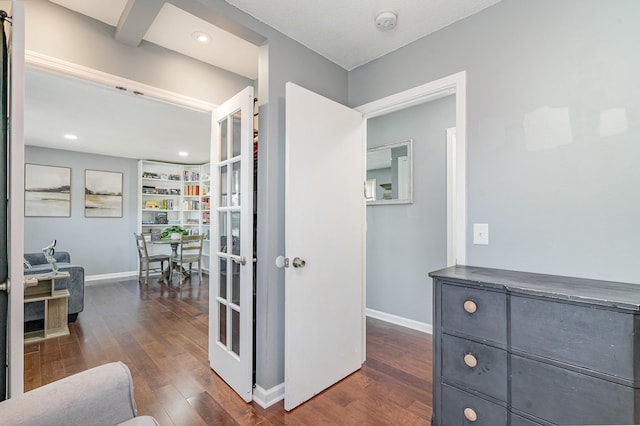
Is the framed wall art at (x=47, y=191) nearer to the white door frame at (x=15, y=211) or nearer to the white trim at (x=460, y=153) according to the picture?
the white door frame at (x=15, y=211)

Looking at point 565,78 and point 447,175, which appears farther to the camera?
point 447,175

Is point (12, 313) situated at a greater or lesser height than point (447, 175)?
lesser

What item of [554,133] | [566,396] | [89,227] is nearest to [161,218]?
[89,227]

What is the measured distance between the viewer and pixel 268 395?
193cm

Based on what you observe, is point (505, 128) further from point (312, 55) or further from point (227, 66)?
point (227, 66)

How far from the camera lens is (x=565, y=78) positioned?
1500mm

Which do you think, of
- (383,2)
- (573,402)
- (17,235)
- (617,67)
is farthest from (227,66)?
(573,402)

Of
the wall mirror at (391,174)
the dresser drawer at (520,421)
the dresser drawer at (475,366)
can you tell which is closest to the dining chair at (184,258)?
the wall mirror at (391,174)

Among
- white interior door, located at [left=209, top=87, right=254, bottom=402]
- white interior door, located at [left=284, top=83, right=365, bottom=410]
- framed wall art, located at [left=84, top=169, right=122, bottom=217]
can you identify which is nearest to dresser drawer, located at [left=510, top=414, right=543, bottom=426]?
white interior door, located at [left=284, top=83, right=365, bottom=410]

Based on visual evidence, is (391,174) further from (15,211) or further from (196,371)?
(15,211)

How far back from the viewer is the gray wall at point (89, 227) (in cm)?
526

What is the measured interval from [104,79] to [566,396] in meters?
2.93

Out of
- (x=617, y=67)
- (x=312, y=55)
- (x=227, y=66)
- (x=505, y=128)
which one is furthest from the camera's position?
(x=227, y=66)

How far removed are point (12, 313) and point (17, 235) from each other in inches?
11.4
